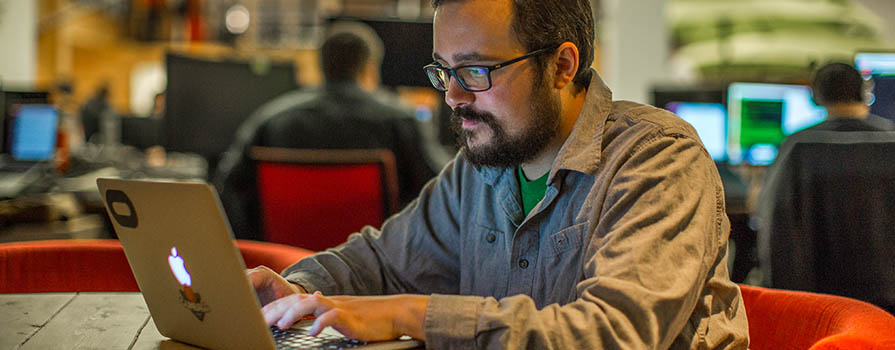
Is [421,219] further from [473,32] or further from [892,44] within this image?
[892,44]

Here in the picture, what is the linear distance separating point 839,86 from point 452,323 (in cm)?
225

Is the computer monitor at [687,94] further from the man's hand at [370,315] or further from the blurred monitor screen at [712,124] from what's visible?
the man's hand at [370,315]

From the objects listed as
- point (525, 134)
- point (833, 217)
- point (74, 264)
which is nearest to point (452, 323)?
point (525, 134)

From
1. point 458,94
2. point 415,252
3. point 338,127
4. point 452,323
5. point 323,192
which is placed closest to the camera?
point 452,323

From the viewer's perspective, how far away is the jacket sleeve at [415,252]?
1415mm

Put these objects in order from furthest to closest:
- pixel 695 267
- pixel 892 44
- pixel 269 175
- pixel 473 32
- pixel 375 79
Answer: pixel 892 44 < pixel 375 79 < pixel 269 175 < pixel 473 32 < pixel 695 267

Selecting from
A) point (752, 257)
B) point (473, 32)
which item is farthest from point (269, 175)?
point (752, 257)

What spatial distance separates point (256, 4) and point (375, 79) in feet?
25.5

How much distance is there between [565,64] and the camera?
4.02 ft

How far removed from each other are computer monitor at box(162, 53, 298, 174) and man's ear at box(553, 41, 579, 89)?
8.27ft

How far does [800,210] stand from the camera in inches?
87.2

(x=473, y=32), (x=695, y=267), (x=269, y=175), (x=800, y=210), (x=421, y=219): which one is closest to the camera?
(x=695, y=267)

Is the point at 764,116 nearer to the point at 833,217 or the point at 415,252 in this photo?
the point at 833,217

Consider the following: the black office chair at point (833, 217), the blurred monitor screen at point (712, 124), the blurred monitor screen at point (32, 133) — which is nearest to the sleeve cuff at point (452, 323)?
the black office chair at point (833, 217)
